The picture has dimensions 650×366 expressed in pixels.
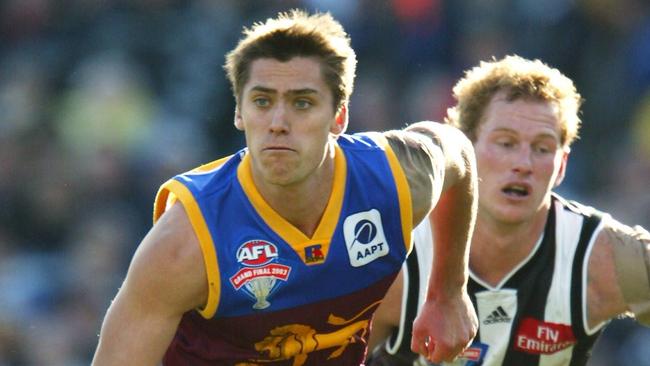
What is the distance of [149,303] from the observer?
496 cm

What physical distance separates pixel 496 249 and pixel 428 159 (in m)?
1.21

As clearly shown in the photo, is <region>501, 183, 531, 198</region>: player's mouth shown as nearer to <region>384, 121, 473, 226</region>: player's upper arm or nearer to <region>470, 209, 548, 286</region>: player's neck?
<region>470, 209, 548, 286</region>: player's neck

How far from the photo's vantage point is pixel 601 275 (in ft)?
21.8

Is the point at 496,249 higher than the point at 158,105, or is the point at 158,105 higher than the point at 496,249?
the point at 158,105

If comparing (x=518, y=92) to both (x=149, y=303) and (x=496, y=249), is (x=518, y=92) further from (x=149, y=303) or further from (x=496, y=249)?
(x=149, y=303)

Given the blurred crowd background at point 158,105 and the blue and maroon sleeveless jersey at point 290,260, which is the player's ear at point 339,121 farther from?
the blurred crowd background at point 158,105

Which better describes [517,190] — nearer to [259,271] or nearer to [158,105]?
[259,271]

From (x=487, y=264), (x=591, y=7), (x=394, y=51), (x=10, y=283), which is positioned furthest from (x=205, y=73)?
(x=487, y=264)

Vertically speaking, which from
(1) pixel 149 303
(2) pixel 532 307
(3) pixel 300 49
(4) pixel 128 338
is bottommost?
(4) pixel 128 338

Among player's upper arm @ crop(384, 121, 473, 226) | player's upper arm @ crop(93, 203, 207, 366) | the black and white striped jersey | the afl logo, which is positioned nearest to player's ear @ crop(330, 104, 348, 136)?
player's upper arm @ crop(384, 121, 473, 226)

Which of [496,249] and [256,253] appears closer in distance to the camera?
[256,253]

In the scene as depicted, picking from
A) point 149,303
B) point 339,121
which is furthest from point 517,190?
point 149,303

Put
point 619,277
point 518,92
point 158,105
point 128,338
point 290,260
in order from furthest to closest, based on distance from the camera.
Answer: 1. point 158,105
2. point 518,92
3. point 619,277
4. point 290,260
5. point 128,338

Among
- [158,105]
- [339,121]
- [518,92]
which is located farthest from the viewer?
[158,105]
